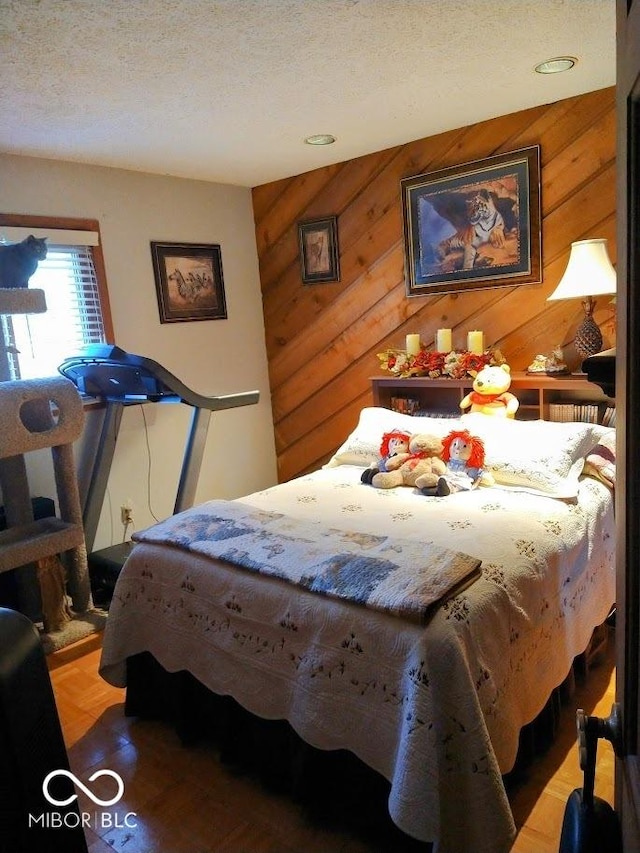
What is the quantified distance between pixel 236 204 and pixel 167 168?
69cm

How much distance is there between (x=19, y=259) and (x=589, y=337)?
104 inches

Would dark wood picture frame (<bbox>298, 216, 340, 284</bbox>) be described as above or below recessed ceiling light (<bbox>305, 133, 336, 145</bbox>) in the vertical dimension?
below

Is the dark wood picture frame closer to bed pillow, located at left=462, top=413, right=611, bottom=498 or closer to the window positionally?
the window

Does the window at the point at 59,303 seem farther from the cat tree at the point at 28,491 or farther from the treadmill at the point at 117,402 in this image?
the cat tree at the point at 28,491

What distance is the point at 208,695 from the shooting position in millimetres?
2072

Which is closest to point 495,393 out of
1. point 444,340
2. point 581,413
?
point 581,413

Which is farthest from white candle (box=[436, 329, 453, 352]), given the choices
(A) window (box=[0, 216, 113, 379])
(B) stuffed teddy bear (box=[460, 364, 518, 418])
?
(A) window (box=[0, 216, 113, 379])

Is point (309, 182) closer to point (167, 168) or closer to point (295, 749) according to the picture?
point (167, 168)

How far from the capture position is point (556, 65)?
8.15 feet

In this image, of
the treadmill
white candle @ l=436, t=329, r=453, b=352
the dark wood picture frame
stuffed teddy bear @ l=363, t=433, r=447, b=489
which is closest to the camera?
stuffed teddy bear @ l=363, t=433, r=447, b=489

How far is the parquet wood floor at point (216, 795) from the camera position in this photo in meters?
1.68

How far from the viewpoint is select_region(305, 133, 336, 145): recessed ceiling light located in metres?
3.20

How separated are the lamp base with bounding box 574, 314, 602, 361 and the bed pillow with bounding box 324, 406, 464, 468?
0.68m

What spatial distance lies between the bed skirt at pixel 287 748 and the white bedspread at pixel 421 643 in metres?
0.10
